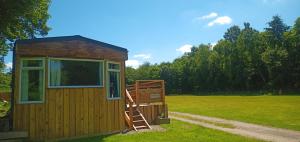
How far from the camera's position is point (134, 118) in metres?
17.0

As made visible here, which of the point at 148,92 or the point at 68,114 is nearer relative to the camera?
the point at 68,114

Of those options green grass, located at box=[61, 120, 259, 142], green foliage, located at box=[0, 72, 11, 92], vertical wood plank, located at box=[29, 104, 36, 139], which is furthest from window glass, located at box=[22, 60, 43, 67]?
green foliage, located at box=[0, 72, 11, 92]

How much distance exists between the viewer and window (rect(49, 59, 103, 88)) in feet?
44.5

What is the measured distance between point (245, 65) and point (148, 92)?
6760cm

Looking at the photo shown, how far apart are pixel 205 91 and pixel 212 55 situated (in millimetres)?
10640

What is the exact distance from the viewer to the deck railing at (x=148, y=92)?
1797 centimetres

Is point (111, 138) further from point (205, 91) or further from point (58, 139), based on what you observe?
point (205, 91)

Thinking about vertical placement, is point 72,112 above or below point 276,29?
below

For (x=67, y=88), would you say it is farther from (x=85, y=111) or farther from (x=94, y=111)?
(x=94, y=111)

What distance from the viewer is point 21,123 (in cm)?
1265

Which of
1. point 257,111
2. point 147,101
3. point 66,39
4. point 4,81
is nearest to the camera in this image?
point 66,39

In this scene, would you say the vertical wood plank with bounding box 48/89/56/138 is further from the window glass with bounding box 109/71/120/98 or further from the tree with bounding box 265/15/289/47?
the tree with bounding box 265/15/289/47

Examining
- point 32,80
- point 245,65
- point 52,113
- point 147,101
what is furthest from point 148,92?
point 245,65

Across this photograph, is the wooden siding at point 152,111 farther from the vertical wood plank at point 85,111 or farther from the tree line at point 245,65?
the tree line at point 245,65
